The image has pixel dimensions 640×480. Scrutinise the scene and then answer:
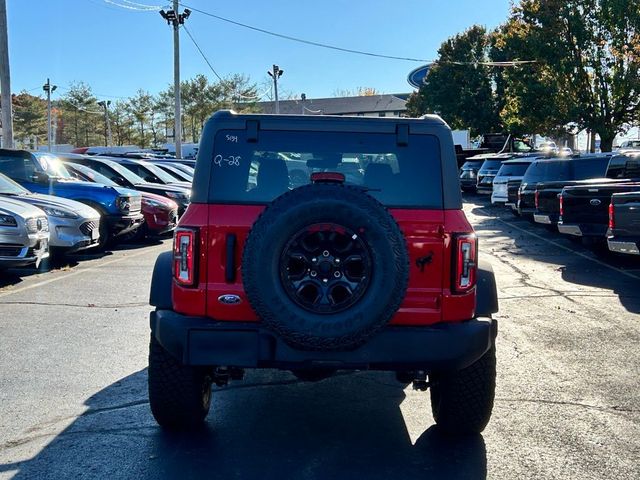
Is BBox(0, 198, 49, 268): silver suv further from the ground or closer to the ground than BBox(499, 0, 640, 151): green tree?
closer to the ground

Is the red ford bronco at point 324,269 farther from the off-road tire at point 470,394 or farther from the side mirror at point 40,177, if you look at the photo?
the side mirror at point 40,177

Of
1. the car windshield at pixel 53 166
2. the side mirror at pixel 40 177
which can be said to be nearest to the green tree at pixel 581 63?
the car windshield at pixel 53 166

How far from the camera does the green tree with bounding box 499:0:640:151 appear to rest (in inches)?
1073

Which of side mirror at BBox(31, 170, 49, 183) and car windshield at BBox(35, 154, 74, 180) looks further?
car windshield at BBox(35, 154, 74, 180)

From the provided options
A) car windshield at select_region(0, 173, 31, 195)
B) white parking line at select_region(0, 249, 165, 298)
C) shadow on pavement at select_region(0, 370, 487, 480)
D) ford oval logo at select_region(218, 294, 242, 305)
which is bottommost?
shadow on pavement at select_region(0, 370, 487, 480)

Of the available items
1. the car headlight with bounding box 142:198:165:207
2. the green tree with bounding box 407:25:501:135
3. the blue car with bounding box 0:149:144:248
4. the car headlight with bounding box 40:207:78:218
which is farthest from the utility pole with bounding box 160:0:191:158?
the green tree with bounding box 407:25:501:135

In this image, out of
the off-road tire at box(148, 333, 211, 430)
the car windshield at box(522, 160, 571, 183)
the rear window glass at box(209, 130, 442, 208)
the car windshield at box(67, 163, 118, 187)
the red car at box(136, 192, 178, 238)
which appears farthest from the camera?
the car windshield at box(522, 160, 571, 183)

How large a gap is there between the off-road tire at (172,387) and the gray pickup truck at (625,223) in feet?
23.1

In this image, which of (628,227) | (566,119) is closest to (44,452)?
(628,227)

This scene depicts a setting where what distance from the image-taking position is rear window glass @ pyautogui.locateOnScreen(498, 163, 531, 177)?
21422 millimetres

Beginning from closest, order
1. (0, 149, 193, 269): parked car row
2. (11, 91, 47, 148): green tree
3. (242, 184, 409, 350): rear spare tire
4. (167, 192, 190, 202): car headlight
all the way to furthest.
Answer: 1. (242, 184, 409, 350): rear spare tire
2. (0, 149, 193, 269): parked car row
3. (167, 192, 190, 202): car headlight
4. (11, 91, 47, 148): green tree

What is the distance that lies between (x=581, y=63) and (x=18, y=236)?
80.7 ft

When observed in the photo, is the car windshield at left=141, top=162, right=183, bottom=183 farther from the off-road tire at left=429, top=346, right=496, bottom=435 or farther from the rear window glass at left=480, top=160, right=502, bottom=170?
the off-road tire at left=429, top=346, right=496, bottom=435

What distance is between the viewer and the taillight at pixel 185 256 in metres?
3.97
